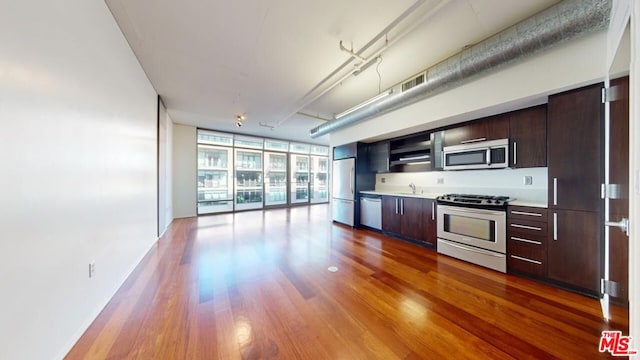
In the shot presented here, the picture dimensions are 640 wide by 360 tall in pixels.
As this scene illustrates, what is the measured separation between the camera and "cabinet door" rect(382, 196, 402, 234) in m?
4.06

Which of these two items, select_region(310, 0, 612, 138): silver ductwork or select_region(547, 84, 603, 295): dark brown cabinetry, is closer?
select_region(310, 0, 612, 138): silver ductwork

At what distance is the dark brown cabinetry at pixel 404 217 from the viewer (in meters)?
3.66

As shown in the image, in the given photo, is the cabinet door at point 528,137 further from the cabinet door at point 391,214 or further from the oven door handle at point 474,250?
the cabinet door at point 391,214

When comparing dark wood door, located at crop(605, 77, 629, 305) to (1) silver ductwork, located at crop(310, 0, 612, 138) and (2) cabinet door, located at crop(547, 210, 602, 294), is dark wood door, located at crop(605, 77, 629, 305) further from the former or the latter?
(1) silver ductwork, located at crop(310, 0, 612, 138)

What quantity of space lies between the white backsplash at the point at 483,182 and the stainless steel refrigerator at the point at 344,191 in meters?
1.03

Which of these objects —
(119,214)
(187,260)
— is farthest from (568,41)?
(187,260)

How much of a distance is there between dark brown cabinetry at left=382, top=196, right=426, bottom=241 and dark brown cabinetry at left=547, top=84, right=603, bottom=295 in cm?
157

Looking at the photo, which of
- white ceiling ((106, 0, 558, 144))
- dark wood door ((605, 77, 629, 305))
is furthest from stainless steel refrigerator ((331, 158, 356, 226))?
dark wood door ((605, 77, 629, 305))

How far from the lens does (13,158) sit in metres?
1.08

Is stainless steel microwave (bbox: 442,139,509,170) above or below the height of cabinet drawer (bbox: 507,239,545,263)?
above

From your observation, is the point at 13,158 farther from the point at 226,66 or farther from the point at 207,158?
the point at 207,158

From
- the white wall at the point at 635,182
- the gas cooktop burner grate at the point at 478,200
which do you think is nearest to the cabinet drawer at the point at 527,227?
the gas cooktop burner grate at the point at 478,200

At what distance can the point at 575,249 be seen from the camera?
2129 mm

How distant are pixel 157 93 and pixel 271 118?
2.37 m
